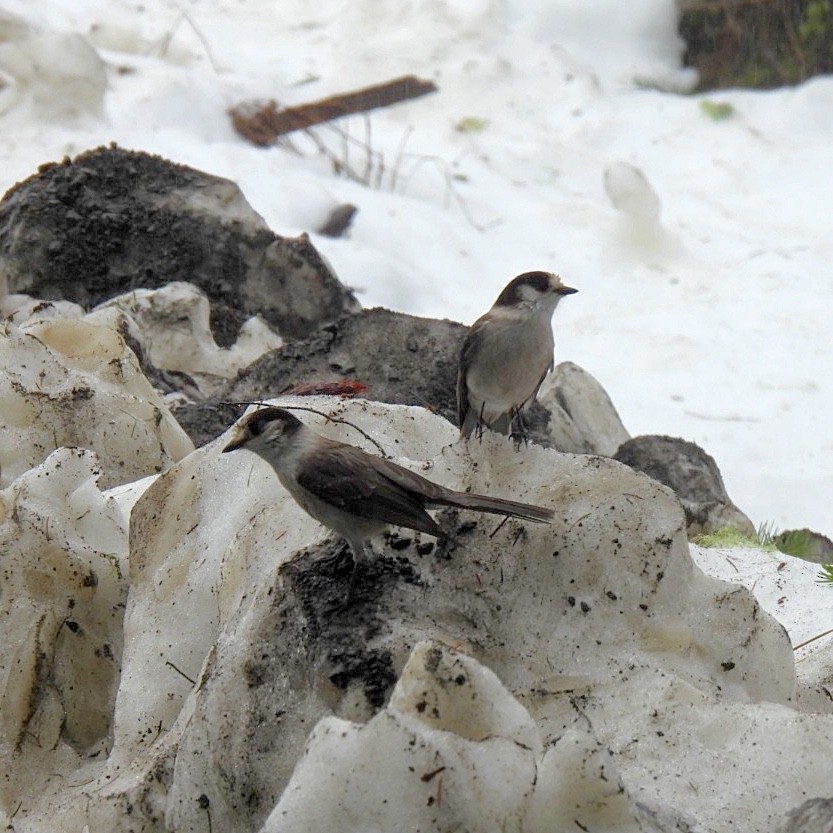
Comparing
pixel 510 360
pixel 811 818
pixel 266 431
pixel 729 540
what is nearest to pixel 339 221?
pixel 729 540

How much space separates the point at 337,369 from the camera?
16.8 feet

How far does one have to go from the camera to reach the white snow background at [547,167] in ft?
26.2

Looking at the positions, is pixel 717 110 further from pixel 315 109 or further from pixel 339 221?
pixel 339 221

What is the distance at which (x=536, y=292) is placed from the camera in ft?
13.6

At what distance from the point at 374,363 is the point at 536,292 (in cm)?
118

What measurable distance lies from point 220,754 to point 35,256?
4016mm

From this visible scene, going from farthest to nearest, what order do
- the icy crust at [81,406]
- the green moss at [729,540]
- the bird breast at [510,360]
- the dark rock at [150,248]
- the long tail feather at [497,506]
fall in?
1. the dark rock at [150,248]
2. the green moss at [729,540]
3. the icy crust at [81,406]
4. the bird breast at [510,360]
5. the long tail feather at [497,506]

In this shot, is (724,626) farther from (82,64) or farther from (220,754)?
(82,64)

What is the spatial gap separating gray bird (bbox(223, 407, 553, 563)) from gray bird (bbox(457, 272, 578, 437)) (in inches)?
38.4

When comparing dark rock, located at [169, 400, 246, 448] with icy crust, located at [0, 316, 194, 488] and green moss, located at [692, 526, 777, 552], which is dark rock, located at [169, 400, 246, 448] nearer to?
icy crust, located at [0, 316, 194, 488]

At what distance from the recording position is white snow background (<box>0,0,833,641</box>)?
7.99m

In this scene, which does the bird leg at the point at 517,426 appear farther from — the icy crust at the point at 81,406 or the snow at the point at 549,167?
the snow at the point at 549,167

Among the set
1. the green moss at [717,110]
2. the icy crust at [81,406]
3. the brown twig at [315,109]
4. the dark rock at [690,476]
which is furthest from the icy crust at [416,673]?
the green moss at [717,110]

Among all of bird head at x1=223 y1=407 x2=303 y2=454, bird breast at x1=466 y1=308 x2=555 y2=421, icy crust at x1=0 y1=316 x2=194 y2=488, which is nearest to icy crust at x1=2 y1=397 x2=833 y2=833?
bird head at x1=223 y1=407 x2=303 y2=454
